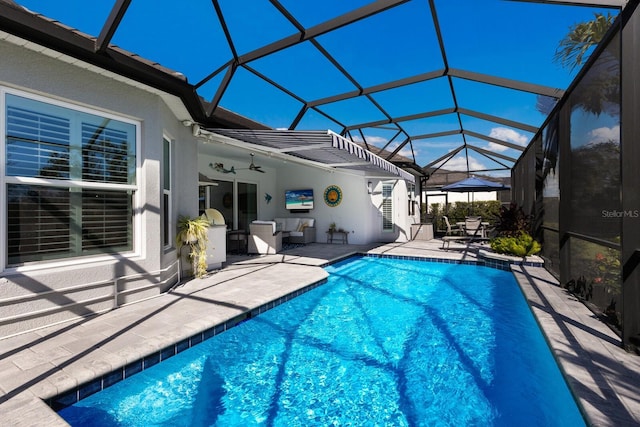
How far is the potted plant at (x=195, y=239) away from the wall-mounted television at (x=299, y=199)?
913 cm

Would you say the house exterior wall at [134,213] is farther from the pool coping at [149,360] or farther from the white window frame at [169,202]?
the pool coping at [149,360]

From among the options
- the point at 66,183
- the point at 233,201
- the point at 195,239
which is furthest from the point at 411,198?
the point at 66,183

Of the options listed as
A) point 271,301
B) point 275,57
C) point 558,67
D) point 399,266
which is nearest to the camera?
point 271,301

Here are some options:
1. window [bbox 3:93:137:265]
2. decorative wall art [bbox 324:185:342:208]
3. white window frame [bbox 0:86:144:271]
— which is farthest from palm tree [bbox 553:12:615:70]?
window [bbox 3:93:137:265]

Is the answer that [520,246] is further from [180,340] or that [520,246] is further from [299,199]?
[180,340]

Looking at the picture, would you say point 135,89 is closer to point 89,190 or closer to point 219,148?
point 89,190

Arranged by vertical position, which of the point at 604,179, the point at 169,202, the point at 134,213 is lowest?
the point at 134,213

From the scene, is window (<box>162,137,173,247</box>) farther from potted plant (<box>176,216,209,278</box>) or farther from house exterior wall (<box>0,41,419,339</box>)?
potted plant (<box>176,216,209,278</box>)

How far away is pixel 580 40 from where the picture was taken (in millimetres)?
8109

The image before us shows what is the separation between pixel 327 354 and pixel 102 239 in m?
4.56

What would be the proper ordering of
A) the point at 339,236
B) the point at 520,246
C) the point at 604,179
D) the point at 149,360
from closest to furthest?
the point at 149,360 → the point at 604,179 → the point at 520,246 → the point at 339,236

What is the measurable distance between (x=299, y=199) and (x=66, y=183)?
12.4 m

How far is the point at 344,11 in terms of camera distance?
6836 mm

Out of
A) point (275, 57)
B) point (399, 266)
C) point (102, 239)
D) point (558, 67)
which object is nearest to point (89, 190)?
point (102, 239)
